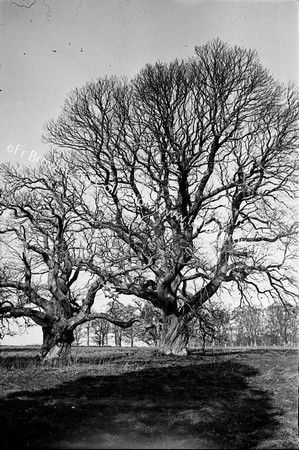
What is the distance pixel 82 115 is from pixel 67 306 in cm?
764

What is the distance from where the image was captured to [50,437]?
16.9ft

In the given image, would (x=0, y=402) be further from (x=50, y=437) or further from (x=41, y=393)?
(x=50, y=437)

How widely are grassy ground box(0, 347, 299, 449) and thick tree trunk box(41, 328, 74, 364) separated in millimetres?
2978

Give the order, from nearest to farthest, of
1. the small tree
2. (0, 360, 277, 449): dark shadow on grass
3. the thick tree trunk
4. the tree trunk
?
(0, 360, 277, 449): dark shadow on grass
the thick tree trunk
the tree trunk
the small tree

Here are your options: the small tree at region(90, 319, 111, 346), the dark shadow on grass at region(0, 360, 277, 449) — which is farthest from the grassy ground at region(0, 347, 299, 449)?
the small tree at region(90, 319, 111, 346)

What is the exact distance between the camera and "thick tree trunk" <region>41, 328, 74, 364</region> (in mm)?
14109

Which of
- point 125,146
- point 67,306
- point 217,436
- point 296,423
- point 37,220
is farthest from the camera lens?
point 125,146

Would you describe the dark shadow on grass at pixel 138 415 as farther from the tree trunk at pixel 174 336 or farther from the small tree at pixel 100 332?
the small tree at pixel 100 332

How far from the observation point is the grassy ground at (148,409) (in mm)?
5348

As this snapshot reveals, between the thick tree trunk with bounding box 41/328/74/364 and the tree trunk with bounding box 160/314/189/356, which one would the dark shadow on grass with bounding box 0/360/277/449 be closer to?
the thick tree trunk with bounding box 41/328/74/364

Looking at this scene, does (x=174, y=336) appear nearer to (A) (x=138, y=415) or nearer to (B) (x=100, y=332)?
(A) (x=138, y=415)

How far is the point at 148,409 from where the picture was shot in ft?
22.6

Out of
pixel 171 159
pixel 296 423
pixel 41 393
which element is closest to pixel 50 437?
pixel 41 393

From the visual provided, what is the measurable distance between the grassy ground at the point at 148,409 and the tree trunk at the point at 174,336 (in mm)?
5593
